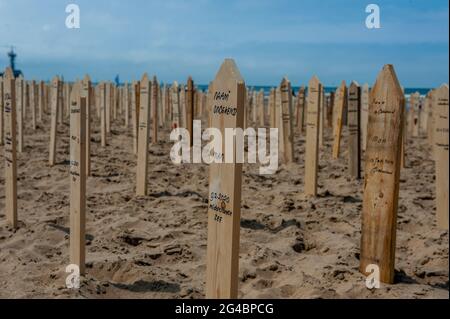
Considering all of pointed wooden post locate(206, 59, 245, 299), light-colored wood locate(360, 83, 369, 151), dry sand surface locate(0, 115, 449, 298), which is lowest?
dry sand surface locate(0, 115, 449, 298)

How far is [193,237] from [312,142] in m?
2.36

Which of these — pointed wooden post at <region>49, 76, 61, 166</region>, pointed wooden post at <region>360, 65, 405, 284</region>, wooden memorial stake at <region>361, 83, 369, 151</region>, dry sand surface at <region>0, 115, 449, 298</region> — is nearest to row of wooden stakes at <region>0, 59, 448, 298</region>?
pointed wooden post at <region>360, 65, 405, 284</region>

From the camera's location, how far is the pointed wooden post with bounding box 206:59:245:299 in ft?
9.30

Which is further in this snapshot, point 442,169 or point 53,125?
point 53,125

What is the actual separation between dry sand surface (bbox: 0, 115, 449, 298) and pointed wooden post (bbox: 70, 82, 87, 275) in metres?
0.28

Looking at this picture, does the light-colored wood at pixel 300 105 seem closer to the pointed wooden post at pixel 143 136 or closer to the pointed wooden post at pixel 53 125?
the pointed wooden post at pixel 53 125

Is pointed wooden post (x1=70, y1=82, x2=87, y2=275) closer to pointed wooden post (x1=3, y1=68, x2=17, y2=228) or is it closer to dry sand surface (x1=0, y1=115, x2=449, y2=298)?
dry sand surface (x1=0, y1=115, x2=449, y2=298)

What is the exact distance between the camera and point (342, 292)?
407 cm

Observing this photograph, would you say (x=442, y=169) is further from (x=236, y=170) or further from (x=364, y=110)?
(x=364, y=110)

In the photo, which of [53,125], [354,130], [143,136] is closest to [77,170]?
[143,136]

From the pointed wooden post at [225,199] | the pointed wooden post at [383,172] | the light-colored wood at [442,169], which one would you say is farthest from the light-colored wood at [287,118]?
the pointed wooden post at [225,199]

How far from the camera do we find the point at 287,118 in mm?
9602

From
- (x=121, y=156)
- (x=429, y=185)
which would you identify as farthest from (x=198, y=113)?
(x=429, y=185)
